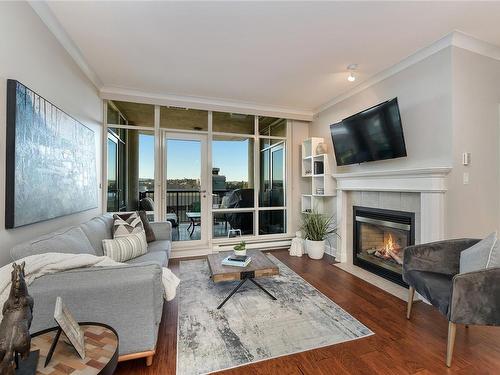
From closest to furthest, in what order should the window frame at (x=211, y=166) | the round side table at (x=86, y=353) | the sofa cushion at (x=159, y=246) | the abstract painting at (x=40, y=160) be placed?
the round side table at (x=86, y=353)
the abstract painting at (x=40, y=160)
the sofa cushion at (x=159, y=246)
the window frame at (x=211, y=166)

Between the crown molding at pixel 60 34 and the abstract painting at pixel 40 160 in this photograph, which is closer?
the abstract painting at pixel 40 160

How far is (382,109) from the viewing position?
278 centimetres

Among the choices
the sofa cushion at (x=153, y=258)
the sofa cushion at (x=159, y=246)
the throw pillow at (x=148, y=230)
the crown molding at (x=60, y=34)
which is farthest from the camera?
the throw pillow at (x=148, y=230)

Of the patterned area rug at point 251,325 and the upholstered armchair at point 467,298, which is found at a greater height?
the upholstered armchair at point 467,298

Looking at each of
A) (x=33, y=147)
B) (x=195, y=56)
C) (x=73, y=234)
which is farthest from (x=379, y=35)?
(x=73, y=234)

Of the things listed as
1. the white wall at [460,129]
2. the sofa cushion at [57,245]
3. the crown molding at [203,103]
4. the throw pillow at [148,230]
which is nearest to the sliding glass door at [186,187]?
the crown molding at [203,103]

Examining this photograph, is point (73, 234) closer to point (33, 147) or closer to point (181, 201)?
point (33, 147)

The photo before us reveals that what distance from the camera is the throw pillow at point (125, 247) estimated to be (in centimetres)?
235

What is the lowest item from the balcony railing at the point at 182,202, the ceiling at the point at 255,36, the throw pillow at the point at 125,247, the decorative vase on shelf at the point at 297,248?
the decorative vase on shelf at the point at 297,248

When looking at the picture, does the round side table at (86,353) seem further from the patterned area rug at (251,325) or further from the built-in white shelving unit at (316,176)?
the built-in white shelving unit at (316,176)

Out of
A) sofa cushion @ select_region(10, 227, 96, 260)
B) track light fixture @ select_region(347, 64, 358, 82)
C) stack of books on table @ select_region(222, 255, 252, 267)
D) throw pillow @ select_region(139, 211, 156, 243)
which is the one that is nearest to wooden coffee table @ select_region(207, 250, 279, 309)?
stack of books on table @ select_region(222, 255, 252, 267)

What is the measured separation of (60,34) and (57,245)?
1.92m

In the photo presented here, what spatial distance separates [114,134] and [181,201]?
1484mm

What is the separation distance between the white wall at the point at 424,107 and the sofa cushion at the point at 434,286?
43.3 inches
